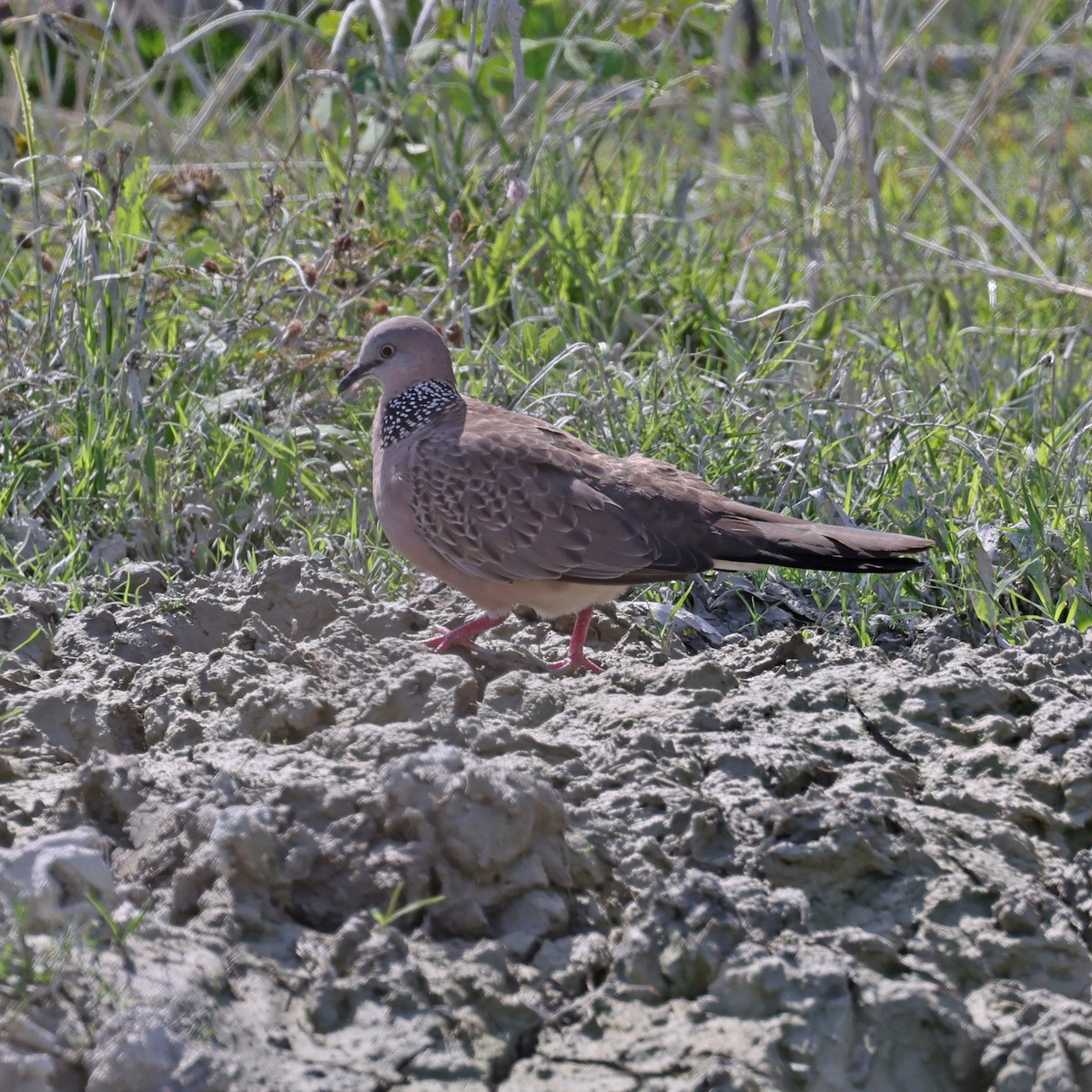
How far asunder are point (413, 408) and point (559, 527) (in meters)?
0.65

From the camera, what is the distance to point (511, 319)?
213 inches

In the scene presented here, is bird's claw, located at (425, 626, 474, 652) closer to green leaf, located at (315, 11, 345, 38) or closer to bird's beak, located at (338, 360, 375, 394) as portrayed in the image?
bird's beak, located at (338, 360, 375, 394)

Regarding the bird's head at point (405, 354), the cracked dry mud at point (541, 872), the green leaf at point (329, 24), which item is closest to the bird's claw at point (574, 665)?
the cracked dry mud at point (541, 872)

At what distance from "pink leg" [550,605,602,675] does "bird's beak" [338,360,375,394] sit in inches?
40.9

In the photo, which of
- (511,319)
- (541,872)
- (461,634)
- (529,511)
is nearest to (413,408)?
(529,511)

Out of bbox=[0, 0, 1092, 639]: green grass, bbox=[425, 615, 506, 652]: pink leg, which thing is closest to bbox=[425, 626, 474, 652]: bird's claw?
bbox=[425, 615, 506, 652]: pink leg

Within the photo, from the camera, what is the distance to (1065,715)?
9.81 ft

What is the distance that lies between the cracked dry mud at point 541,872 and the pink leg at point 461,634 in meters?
0.26

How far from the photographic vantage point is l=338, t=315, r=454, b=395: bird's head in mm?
4078

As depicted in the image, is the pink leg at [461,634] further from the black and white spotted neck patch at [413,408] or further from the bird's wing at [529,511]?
the black and white spotted neck patch at [413,408]

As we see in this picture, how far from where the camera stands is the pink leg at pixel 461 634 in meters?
3.43

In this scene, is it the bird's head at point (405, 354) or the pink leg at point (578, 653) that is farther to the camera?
the bird's head at point (405, 354)

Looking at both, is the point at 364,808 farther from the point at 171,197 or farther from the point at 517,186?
the point at 171,197

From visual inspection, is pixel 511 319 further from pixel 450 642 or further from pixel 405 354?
pixel 450 642
